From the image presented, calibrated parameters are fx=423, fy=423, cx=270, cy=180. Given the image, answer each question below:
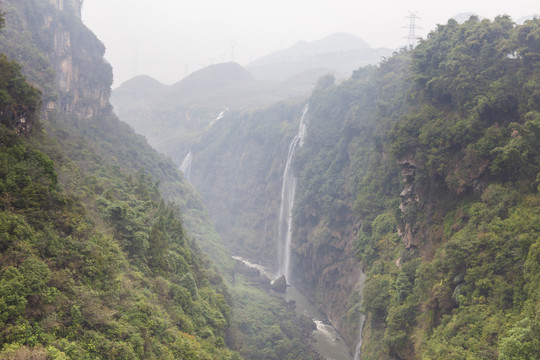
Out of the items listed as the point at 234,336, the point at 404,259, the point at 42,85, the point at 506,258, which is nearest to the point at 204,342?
the point at 234,336

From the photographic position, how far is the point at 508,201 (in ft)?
68.5

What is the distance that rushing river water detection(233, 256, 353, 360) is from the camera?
3822 cm

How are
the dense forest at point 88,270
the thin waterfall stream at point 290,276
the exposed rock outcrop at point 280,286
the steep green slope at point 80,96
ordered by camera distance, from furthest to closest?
the exposed rock outcrop at point 280,286 < the steep green slope at point 80,96 < the thin waterfall stream at point 290,276 < the dense forest at point 88,270

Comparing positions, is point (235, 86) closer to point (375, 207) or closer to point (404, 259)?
point (375, 207)

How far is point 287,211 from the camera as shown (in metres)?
68.9

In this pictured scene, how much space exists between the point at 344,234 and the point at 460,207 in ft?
81.4

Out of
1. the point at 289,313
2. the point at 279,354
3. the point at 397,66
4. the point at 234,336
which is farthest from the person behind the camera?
the point at 397,66

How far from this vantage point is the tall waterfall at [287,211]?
207 ft

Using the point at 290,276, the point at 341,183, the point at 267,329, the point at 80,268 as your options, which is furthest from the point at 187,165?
the point at 80,268

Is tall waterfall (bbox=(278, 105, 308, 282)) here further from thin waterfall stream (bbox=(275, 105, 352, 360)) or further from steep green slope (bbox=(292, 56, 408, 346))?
steep green slope (bbox=(292, 56, 408, 346))

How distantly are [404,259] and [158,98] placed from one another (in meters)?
153

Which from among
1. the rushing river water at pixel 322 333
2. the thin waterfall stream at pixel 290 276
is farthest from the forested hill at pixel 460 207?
the thin waterfall stream at pixel 290 276

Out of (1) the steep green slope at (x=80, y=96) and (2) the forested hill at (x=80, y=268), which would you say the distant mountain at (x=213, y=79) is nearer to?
(1) the steep green slope at (x=80, y=96)

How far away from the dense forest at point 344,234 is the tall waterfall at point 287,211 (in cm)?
445
